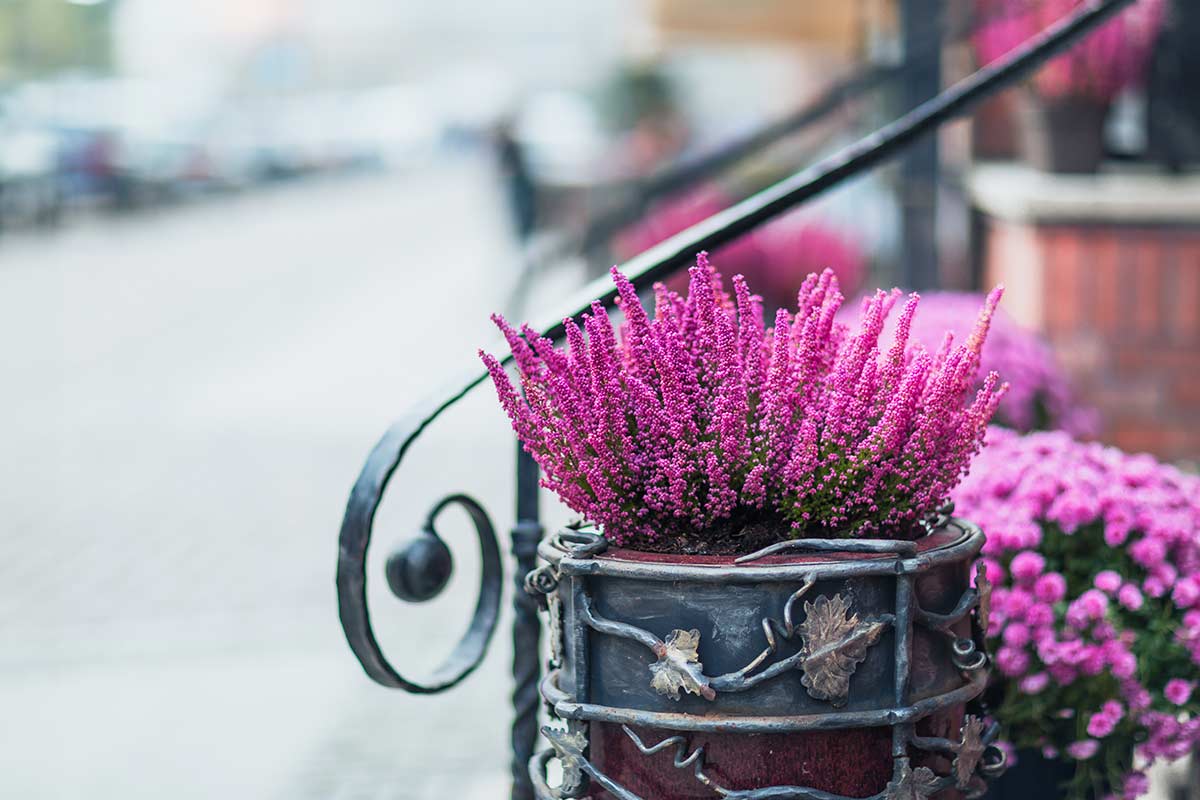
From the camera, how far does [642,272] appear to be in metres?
2.48

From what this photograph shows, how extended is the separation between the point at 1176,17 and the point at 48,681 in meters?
4.49

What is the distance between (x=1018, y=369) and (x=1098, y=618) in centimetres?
185

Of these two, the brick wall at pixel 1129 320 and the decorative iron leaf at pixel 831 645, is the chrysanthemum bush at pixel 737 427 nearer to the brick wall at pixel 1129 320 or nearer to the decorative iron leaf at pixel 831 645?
the decorative iron leaf at pixel 831 645

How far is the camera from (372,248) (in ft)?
76.2

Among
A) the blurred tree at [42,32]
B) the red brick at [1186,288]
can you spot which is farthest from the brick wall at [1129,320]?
the blurred tree at [42,32]

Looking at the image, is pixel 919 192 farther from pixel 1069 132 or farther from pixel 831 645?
pixel 831 645

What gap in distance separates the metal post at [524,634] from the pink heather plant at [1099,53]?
336cm

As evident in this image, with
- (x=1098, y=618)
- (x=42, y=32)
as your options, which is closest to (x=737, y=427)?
(x=1098, y=618)

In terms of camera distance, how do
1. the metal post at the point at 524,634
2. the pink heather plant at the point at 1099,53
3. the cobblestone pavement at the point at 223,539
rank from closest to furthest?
the metal post at the point at 524,634 → the cobblestone pavement at the point at 223,539 → the pink heather plant at the point at 1099,53

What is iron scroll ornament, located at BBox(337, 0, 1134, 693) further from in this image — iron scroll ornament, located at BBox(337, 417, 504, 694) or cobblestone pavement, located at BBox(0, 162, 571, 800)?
cobblestone pavement, located at BBox(0, 162, 571, 800)

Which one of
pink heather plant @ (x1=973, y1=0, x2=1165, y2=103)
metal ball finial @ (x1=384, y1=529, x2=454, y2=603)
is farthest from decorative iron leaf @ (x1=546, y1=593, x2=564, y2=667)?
pink heather plant @ (x1=973, y1=0, x2=1165, y2=103)

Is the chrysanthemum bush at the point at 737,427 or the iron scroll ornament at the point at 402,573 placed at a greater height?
the chrysanthemum bush at the point at 737,427

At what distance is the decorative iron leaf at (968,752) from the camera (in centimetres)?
199

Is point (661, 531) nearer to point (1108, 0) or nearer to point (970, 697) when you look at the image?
point (970, 697)
